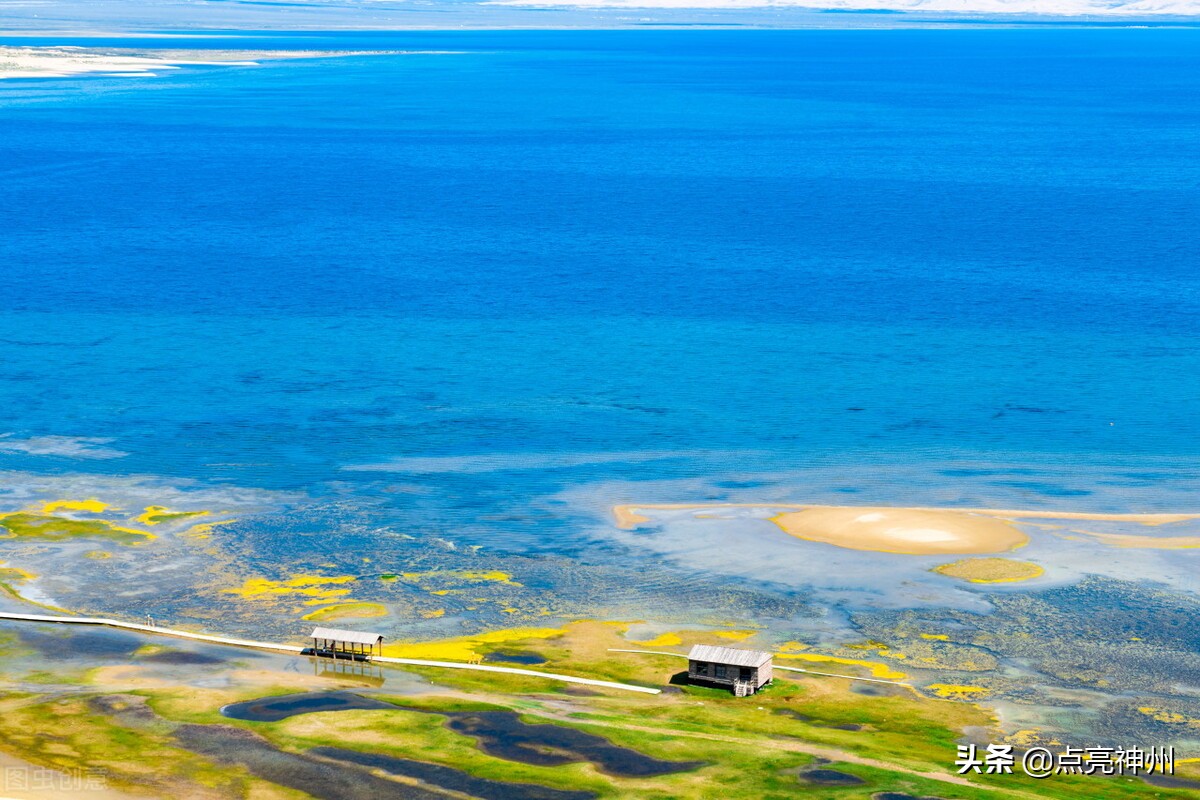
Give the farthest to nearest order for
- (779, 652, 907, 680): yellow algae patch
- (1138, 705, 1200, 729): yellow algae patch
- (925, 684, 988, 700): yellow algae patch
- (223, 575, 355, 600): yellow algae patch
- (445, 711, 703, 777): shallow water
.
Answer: (223, 575, 355, 600): yellow algae patch
(779, 652, 907, 680): yellow algae patch
(925, 684, 988, 700): yellow algae patch
(1138, 705, 1200, 729): yellow algae patch
(445, 711, 703, 777): shallow water

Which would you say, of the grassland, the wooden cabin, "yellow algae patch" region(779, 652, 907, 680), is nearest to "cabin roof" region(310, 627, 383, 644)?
the grassland

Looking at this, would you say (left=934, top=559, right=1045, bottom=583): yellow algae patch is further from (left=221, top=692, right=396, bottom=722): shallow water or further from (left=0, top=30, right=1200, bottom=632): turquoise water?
(left=221, top=692, right=396, bottom=722): shallow water

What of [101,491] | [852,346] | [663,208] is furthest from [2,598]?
[663,208]

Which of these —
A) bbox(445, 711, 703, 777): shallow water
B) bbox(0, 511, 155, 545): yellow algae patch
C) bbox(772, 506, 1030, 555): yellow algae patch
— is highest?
bbox(772, 506, 1030, 555): yellow algae patch

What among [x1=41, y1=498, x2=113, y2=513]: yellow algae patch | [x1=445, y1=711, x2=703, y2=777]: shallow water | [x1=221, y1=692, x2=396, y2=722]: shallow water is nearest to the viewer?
[x1=445, y1=711, x2=703, y2=777]: shallow water

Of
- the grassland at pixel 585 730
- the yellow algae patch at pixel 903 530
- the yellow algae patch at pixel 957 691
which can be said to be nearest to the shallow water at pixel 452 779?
the grassland at pixel 585 730

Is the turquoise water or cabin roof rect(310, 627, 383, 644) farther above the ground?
the turquoise water

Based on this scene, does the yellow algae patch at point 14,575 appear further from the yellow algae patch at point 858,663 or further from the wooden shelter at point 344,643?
the yellow algae patch at point 858,663
